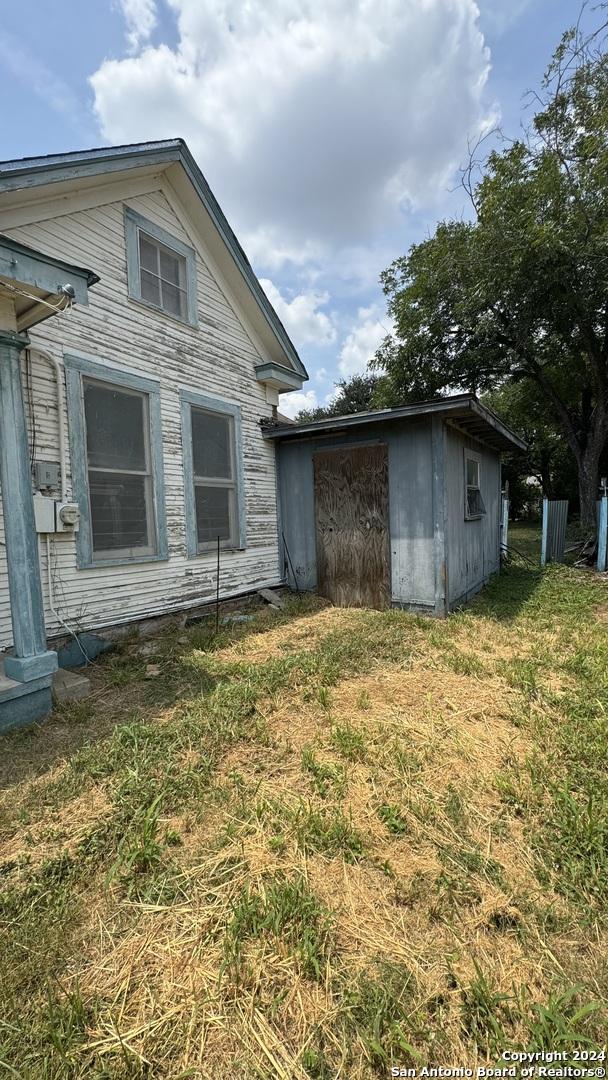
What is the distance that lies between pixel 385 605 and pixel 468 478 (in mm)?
2709

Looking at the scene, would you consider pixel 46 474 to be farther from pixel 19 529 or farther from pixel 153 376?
pixel 153 376

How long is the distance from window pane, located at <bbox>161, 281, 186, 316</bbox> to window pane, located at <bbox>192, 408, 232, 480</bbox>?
1334mm

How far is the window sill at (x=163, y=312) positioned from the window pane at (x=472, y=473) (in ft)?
15.6

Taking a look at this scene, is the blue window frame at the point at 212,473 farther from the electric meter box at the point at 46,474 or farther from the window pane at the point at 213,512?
the electric meter box at the point at 46,474

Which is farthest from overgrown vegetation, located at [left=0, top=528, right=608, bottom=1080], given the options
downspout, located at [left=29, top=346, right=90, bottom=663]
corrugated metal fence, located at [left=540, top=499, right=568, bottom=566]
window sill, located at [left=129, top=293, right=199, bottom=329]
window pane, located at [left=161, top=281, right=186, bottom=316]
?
corrugated metal fence, located at [left=540, top=499, right=568, bottom=566]

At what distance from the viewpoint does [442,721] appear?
10.3 feet

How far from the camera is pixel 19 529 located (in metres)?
3.29

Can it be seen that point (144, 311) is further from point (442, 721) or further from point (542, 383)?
point (542, 383)

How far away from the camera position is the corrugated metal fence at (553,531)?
32.7 feet

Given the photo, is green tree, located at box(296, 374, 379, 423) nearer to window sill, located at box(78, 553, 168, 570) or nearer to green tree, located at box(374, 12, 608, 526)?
green tree, located at box(374, 12, 608, 526)

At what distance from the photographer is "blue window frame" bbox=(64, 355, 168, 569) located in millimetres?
4559

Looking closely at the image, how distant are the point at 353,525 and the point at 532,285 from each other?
1027cm

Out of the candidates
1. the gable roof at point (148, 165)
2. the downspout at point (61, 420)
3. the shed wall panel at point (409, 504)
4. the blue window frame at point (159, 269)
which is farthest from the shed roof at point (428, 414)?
the downspout at point (61, 420)

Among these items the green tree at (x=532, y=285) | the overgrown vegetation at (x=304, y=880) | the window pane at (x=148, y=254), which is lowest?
the overgrown vegetation at (x=304, y=880)
